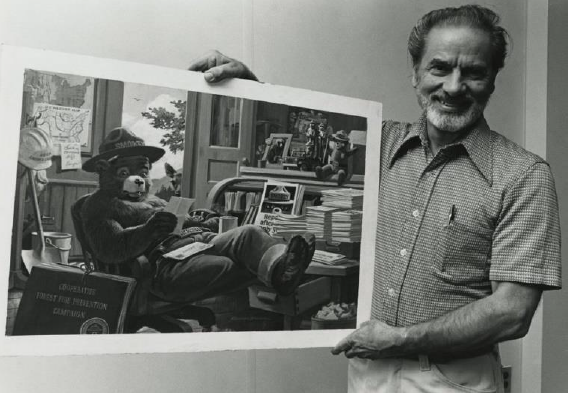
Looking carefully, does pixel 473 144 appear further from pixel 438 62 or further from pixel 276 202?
pixel 276 202

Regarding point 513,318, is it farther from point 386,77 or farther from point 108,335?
point 386,77

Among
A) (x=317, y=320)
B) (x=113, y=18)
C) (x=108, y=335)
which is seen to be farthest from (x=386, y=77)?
(x=108, y=335)

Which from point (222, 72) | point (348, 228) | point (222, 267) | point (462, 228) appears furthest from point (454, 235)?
point (222, 72)

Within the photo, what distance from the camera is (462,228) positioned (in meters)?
1.30

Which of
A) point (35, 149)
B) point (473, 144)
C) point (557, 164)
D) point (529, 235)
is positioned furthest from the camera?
point (557, 164)

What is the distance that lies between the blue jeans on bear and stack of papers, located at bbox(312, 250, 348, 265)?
0.09 metres

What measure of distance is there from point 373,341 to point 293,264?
0.85 ft

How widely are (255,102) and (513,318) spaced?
0.75m

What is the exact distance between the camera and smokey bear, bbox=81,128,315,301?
4.00 ft

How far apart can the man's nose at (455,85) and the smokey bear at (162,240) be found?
474mm

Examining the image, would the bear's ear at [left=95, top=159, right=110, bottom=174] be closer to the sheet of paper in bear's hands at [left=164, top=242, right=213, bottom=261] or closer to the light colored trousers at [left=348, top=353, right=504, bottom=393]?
the sheet of paper in bear's hands at [left=164, top=242, right=213, bottom=261]

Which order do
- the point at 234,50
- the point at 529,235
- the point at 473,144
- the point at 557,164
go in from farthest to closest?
the point at 557,164 < the point at 234,50 < the point at 473,144 < the point at 529,235

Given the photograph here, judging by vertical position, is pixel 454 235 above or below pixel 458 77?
below

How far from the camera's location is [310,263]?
56.0 inches
